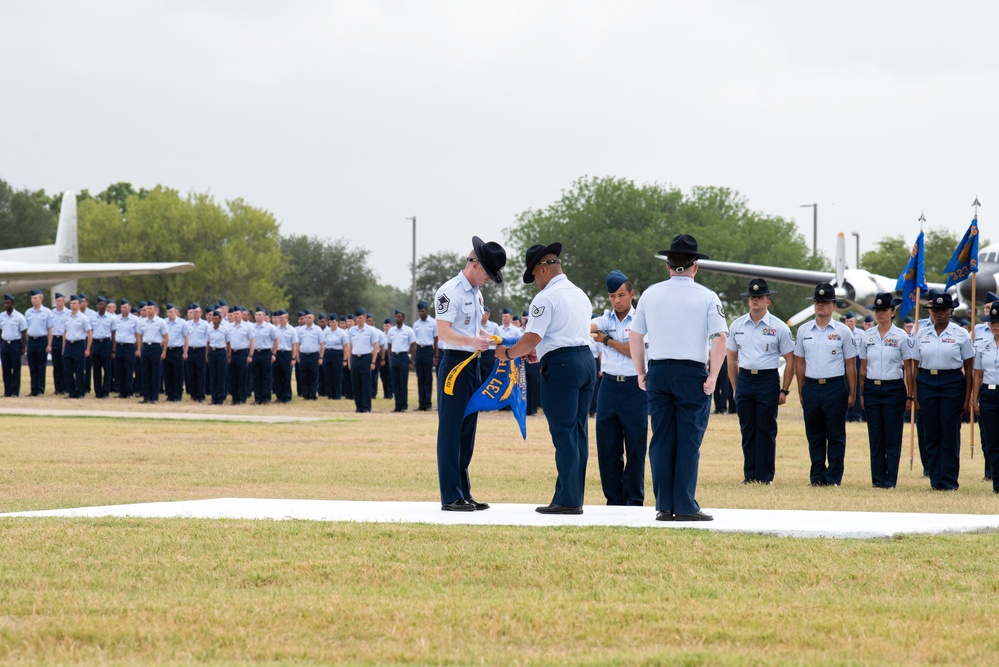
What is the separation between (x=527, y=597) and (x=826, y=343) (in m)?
7.52

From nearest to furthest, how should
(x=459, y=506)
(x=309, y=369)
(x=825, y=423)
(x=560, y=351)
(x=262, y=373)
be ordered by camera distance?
(x=560, y=351) → (x=459, y=506) → (x=825, y=423) → (x=262, y=373) → (x=309, y=369)

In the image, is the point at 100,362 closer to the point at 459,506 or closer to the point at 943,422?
the point at 943,422

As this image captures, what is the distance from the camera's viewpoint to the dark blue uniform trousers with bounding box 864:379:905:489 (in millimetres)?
12320

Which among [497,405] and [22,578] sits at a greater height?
[497,405]

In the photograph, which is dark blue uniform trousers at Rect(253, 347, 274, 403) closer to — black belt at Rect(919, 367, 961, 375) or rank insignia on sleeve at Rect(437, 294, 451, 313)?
black belt at Rect(919, 367, 961, 375)

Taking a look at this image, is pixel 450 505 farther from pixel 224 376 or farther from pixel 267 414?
pixel 224 376

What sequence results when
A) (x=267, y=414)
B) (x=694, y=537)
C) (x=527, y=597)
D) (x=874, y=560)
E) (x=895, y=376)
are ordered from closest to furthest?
(x=527, y=597), (x=874, y=560), (x=694, y=537), (x=895, y=376), (x=267, y=414)

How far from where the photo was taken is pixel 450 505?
8500 millimetres

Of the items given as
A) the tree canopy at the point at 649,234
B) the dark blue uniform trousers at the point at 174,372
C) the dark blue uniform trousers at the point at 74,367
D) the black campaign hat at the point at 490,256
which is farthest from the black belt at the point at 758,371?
the tree canopy at the point at 649,234

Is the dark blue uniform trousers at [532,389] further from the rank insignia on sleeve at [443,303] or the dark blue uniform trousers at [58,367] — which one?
the rank insignia on sleeve at [443,303]

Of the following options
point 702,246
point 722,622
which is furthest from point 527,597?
point 702,246

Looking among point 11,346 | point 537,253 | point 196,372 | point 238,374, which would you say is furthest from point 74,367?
point 537,253

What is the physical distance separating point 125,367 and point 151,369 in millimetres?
1066

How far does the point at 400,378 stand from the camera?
88.0ft
